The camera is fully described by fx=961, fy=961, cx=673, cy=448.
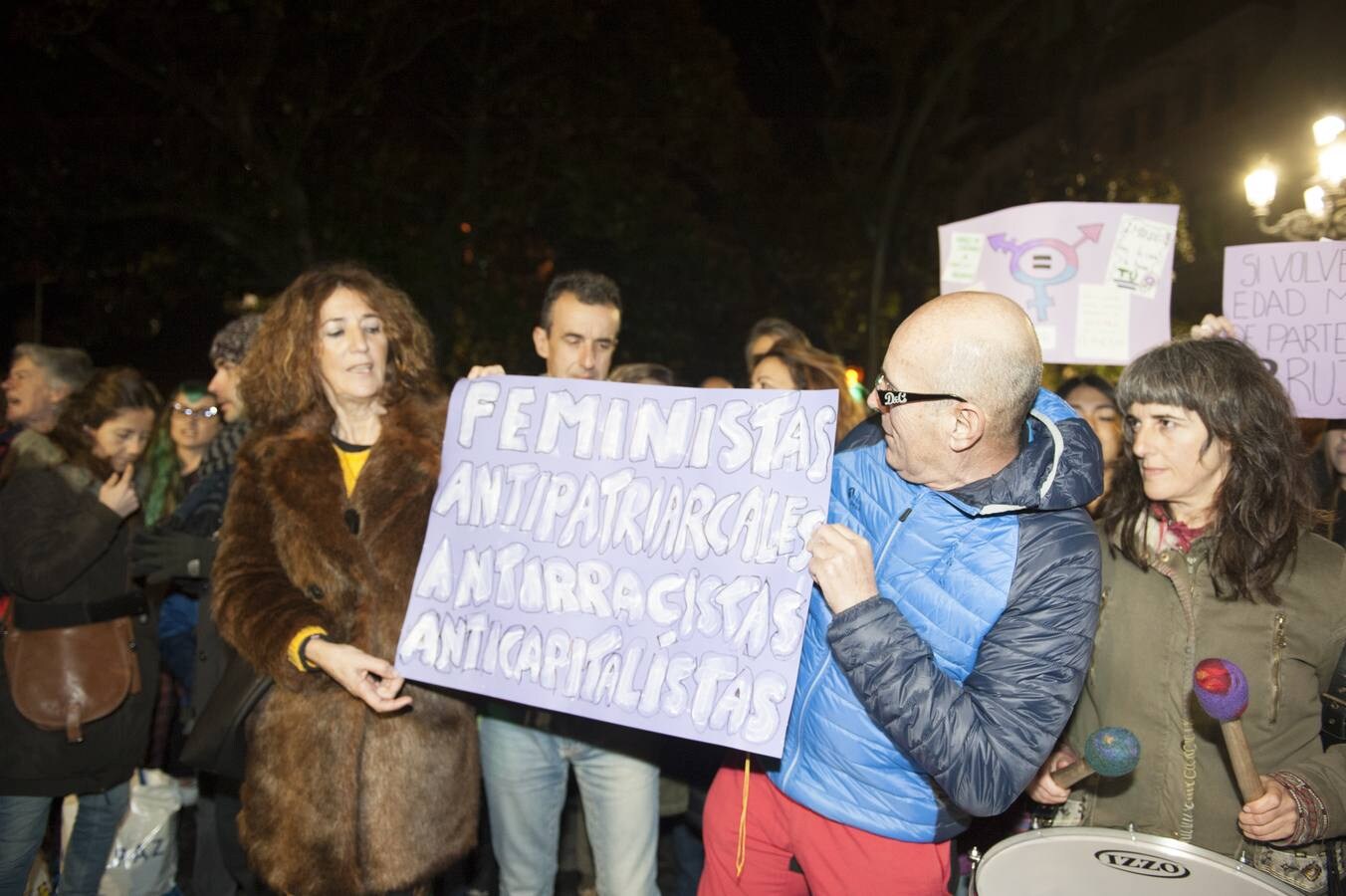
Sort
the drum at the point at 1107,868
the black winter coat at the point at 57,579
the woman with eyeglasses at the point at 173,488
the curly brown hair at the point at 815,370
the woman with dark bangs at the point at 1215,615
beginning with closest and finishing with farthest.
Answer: the drum at the point at 1107,868 → the woman with dark bangs at the point at 1215,615 → the black winter coat at the point at 57,579 → the curly brown hair at the point at 815,370 → the woman with eyeglasses at the point at 173,488

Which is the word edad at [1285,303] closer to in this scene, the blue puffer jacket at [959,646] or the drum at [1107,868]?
the blue puffer jacket at [959,646]

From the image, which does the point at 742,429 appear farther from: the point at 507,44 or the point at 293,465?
the point at 507,44

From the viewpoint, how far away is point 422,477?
109 inches

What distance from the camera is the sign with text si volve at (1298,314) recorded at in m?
3.22

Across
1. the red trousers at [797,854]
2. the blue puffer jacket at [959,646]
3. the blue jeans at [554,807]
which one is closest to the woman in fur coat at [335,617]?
the blue jeans at [554,807]

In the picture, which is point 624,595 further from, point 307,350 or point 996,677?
point 307,350

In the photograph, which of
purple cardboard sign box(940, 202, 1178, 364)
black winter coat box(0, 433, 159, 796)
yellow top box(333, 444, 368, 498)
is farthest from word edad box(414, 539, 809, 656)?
purple cardboard sign box(940, 202, 1178, 364)

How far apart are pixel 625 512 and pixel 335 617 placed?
90 centimetres

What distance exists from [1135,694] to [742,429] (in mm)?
1243

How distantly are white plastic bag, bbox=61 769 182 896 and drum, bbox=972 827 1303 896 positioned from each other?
3.28 metres

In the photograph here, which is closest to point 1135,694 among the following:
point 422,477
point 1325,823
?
point 1325,823

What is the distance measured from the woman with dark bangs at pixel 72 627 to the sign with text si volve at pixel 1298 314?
409 cm

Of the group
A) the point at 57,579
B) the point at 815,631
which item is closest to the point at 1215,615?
the point at 815,631

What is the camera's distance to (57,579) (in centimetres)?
335
